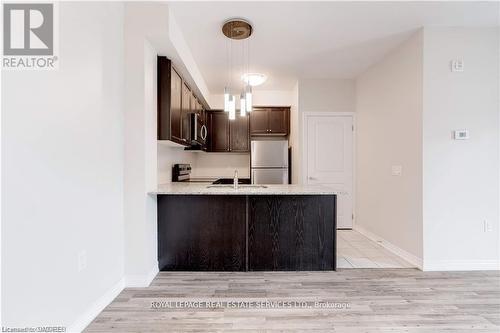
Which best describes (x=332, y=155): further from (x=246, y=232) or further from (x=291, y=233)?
(x=246, y=232)

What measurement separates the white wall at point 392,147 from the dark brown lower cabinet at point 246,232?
102cm

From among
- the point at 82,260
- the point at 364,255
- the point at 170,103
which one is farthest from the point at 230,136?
the point at 82,260

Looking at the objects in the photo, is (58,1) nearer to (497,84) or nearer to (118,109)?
(118,109)

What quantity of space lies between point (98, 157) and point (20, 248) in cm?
83

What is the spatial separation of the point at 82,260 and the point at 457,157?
3.66m

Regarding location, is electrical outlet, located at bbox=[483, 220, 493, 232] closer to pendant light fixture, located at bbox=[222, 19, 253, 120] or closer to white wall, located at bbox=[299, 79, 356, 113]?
white wall, located at bbox=[299, 79, 356, 113]

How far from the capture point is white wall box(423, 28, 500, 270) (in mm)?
2912

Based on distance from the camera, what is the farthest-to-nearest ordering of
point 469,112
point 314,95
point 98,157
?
point 314,95 < point 469,112 < point 98,157

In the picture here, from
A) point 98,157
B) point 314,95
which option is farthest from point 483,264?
point 98,157

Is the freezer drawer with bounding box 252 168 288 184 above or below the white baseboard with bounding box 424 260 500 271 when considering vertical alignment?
above

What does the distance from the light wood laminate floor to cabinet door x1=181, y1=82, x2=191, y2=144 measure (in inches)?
64.6

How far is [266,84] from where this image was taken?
505 centimetres

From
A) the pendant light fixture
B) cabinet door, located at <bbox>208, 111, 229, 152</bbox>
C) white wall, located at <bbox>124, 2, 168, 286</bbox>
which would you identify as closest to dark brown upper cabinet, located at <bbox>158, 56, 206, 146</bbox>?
white wall, located at <bbox>124, 2, 168, 286</bbox>
